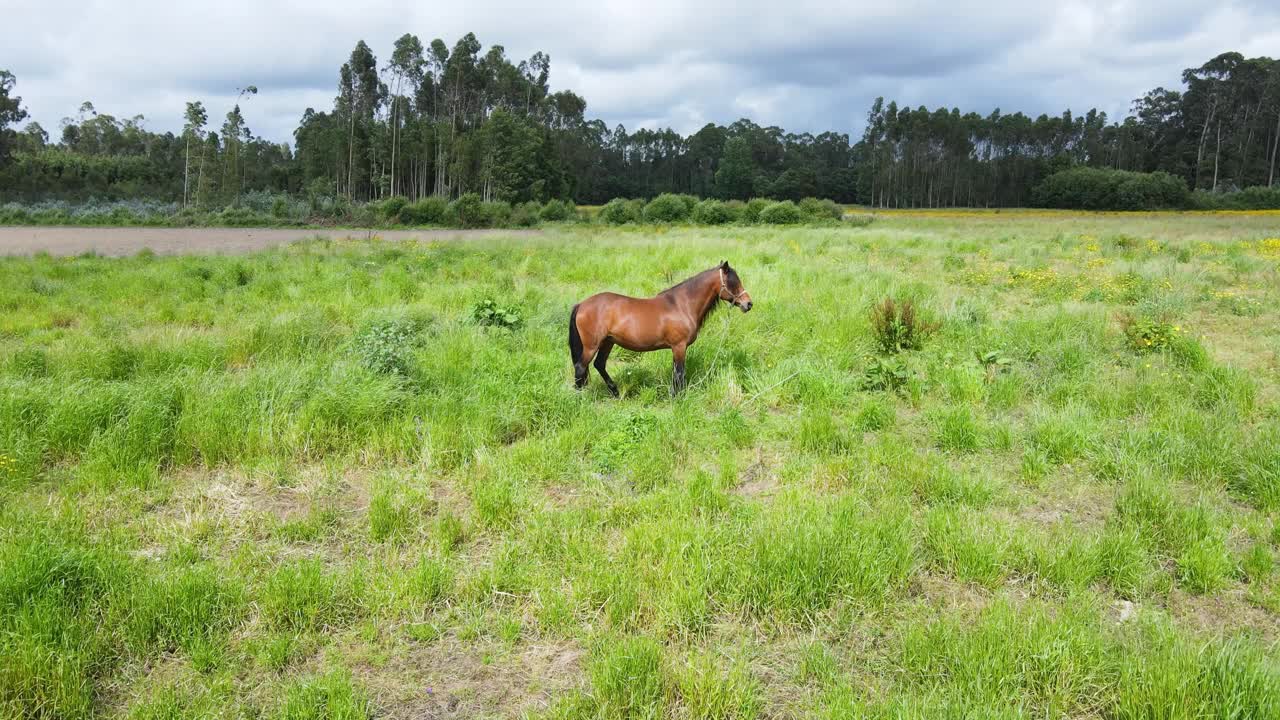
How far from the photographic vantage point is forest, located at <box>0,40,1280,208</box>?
68.0 metres

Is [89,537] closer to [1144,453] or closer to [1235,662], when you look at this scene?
[1235,662]

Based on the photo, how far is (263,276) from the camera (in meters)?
15.0

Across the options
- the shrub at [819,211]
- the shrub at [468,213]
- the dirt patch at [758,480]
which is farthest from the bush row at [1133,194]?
the dirt patch at [758,480]

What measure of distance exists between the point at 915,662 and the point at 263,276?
15296mm

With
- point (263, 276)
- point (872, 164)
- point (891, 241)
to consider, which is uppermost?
point (872, 164)

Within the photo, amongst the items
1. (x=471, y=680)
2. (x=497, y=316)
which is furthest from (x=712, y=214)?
(x=471, y=680)

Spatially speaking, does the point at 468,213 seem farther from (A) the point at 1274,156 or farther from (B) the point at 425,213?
(A) the point at 1274,156

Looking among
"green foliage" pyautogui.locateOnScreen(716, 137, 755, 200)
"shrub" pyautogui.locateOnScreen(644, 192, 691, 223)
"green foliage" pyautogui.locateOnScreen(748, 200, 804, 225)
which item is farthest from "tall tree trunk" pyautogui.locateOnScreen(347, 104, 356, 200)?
"green foliage" pyautogui.locateOnScreen(716, 137, 755, 200)

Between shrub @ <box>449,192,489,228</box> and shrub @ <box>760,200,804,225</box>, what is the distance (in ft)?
66.7

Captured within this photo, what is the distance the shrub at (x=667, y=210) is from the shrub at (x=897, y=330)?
142 ft

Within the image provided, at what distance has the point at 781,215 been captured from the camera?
49156 mm

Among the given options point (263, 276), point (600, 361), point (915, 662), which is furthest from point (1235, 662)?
point (263, 276)

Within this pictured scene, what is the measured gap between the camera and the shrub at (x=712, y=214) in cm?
5106

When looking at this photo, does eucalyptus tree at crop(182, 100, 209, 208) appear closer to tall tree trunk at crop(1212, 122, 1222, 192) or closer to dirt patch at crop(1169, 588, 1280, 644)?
dirt patch at crop(1169, 588, 1280, 644)
